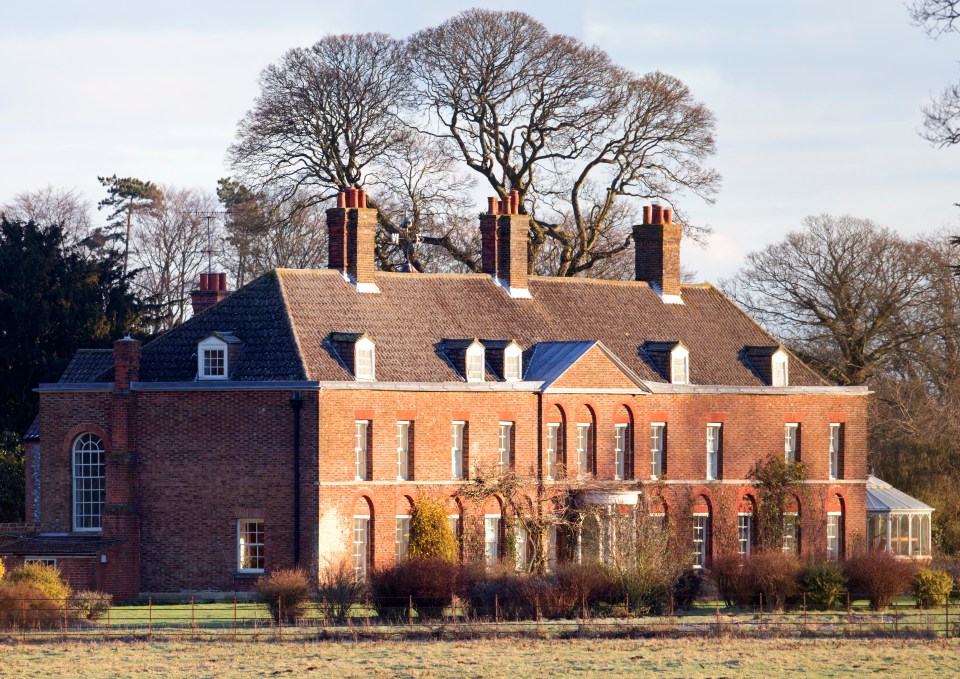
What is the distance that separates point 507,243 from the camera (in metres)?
57.9

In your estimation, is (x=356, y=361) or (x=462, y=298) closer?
(x=356, y=361)

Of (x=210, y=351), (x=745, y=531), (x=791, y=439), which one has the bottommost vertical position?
(x=745, y=531)

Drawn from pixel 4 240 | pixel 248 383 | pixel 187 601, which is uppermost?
pixel 4 240

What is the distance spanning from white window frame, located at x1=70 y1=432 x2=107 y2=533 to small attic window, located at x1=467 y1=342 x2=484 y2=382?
10356mm

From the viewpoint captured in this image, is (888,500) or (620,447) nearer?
(620,447)

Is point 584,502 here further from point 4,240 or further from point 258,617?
point 4,240

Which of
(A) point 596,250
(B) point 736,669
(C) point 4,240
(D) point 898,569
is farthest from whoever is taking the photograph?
(A) point 596,250

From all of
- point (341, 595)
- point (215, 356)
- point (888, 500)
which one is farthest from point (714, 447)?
point (341, 595)

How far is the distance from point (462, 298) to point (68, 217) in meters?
37.0

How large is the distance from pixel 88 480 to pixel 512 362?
12.3 metres

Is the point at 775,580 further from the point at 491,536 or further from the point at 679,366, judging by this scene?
the point at 679,366

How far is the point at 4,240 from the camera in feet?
216

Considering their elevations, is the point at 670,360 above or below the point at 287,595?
above

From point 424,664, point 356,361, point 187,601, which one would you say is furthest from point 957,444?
point 424,664
